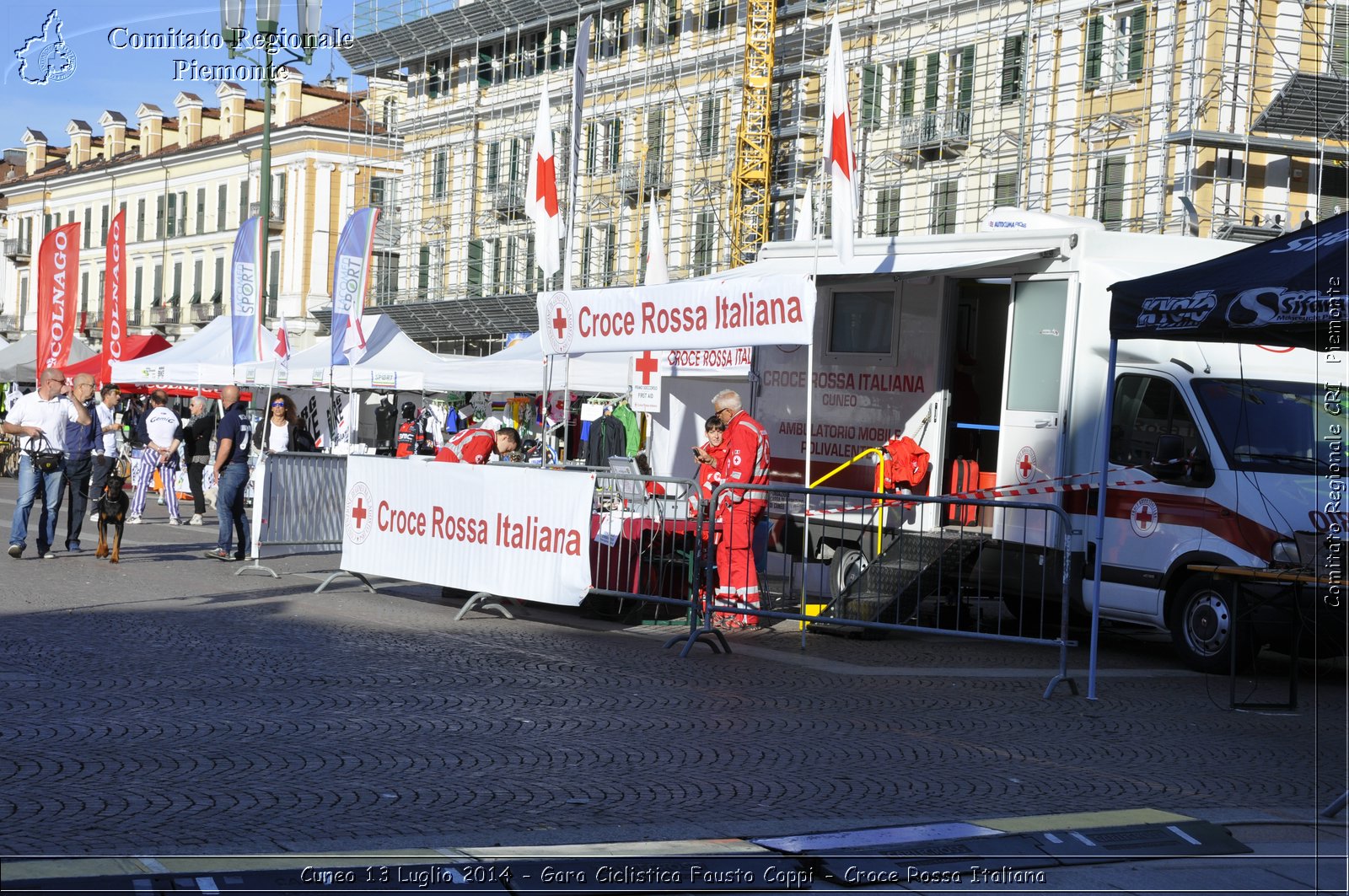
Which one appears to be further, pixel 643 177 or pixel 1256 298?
pixel 643 177

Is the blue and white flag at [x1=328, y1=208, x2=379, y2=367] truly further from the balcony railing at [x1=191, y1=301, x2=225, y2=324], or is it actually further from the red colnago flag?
the balcony railing at [x1=191, y1=301, x2=225, y2=324]

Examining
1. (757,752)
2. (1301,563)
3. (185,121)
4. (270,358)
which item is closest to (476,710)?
(757,752)

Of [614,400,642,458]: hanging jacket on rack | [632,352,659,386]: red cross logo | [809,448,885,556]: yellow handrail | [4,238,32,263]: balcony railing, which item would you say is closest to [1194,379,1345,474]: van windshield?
[809,448,885,556]: yellow handrail

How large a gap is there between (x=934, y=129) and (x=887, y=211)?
9.03 ft

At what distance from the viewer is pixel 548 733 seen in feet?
26.9

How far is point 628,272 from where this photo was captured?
48469 millimetres

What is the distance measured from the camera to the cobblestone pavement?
640 cm

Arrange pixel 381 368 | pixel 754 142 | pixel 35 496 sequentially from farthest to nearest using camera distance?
pixel 754 142, pixel 381 368, pixel 35 496

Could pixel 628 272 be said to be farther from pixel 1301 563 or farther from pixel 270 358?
pixel 1301 563

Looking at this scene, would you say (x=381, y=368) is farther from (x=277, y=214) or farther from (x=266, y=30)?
(x=277, y=214)

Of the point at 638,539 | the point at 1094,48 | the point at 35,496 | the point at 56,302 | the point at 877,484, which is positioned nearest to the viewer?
the point at 638,539

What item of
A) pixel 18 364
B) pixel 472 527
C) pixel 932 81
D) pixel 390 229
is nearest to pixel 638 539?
pixel 472 527

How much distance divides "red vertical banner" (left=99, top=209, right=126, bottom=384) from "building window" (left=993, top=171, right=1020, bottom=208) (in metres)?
18.5

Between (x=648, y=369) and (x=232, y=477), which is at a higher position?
(x=648, y=369)
